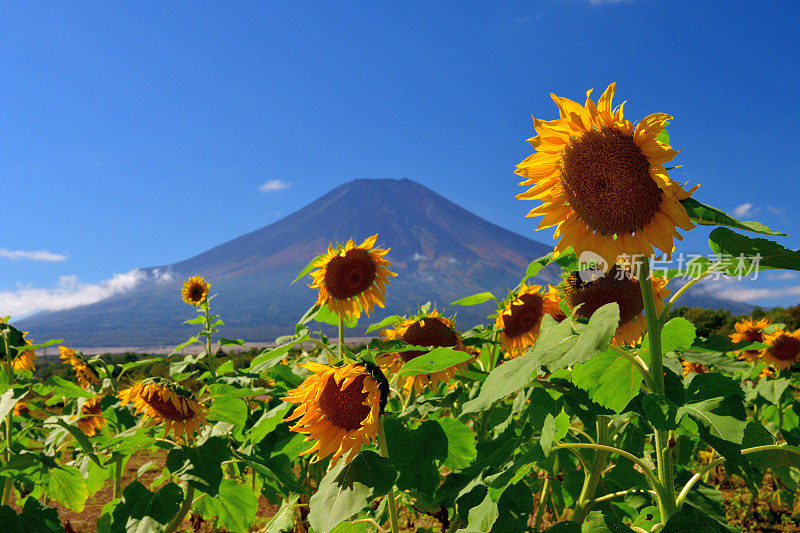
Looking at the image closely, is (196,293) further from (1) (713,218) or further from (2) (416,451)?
(1) (713,218)

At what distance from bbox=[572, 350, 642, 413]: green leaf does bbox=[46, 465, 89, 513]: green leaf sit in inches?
120

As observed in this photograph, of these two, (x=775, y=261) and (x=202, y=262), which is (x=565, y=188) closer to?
(x=775, y=261)

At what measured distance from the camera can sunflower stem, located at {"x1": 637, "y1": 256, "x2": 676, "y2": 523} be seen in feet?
5.24

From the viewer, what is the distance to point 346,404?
5.71ft

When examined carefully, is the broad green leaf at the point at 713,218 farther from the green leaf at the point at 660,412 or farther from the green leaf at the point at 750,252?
the green leaf at the point at 660,412

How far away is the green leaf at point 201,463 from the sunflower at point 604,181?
1.94 metres

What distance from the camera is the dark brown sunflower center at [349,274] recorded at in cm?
351

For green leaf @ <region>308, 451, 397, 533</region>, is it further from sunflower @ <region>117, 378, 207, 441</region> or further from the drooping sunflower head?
the drooping sunflower head

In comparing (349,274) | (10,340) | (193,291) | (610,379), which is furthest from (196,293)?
(610,379)

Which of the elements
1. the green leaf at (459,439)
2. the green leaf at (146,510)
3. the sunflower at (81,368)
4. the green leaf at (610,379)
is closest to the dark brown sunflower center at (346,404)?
the green leaf at (459,439)

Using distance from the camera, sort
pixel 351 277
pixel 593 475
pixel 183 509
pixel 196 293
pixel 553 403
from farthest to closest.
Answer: pixel 196 293 → pixel 351 277 → pixel 183 509 → pixel 593 475 → pixel 553 403

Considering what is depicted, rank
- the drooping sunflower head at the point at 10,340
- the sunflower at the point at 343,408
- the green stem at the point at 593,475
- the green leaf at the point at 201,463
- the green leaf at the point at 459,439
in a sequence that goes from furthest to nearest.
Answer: the drooping sunflower head at the point at 10,340, the green leaf at the point at 201,463, the green stem at the point at 593,475, the green leaf at the point at 459,439, the sunflower at the point at 343,408

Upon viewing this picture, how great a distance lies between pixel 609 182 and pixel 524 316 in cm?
173

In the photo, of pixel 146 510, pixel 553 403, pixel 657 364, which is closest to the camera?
pixel 657 364
